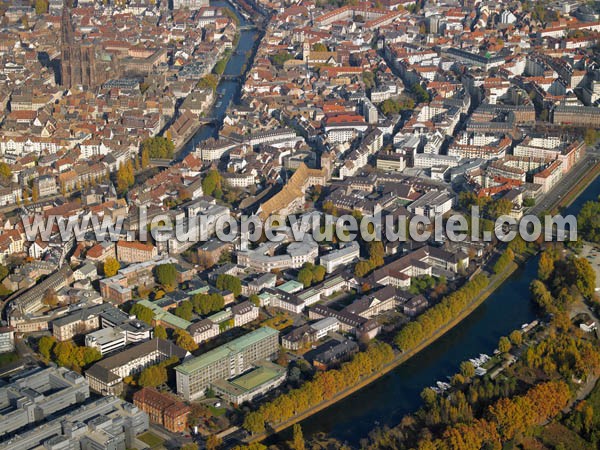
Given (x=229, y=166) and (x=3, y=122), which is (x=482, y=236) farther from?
(x=3, y=122)

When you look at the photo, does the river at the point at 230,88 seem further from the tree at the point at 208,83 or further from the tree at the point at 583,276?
the tree at the point at 583,276

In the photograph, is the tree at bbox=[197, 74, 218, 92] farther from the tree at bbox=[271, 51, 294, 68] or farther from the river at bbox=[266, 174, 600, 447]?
the river at bbox=[266, 174, 600, 447]

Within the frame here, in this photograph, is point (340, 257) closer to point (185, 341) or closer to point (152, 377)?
point (185, 341)

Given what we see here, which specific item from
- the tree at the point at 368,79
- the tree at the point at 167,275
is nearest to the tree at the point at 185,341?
the tree at the point at 167,275

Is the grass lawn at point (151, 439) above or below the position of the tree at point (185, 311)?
below

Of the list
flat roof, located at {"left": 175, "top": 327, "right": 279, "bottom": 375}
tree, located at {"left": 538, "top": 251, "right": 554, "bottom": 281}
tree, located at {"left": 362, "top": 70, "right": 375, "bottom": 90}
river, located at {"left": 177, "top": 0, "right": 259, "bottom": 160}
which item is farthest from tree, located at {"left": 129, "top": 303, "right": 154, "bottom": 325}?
tree, located at {"left": 362, "top": 70, "right": 375, "bottom": 90}

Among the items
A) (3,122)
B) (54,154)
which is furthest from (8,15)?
(54,154)
